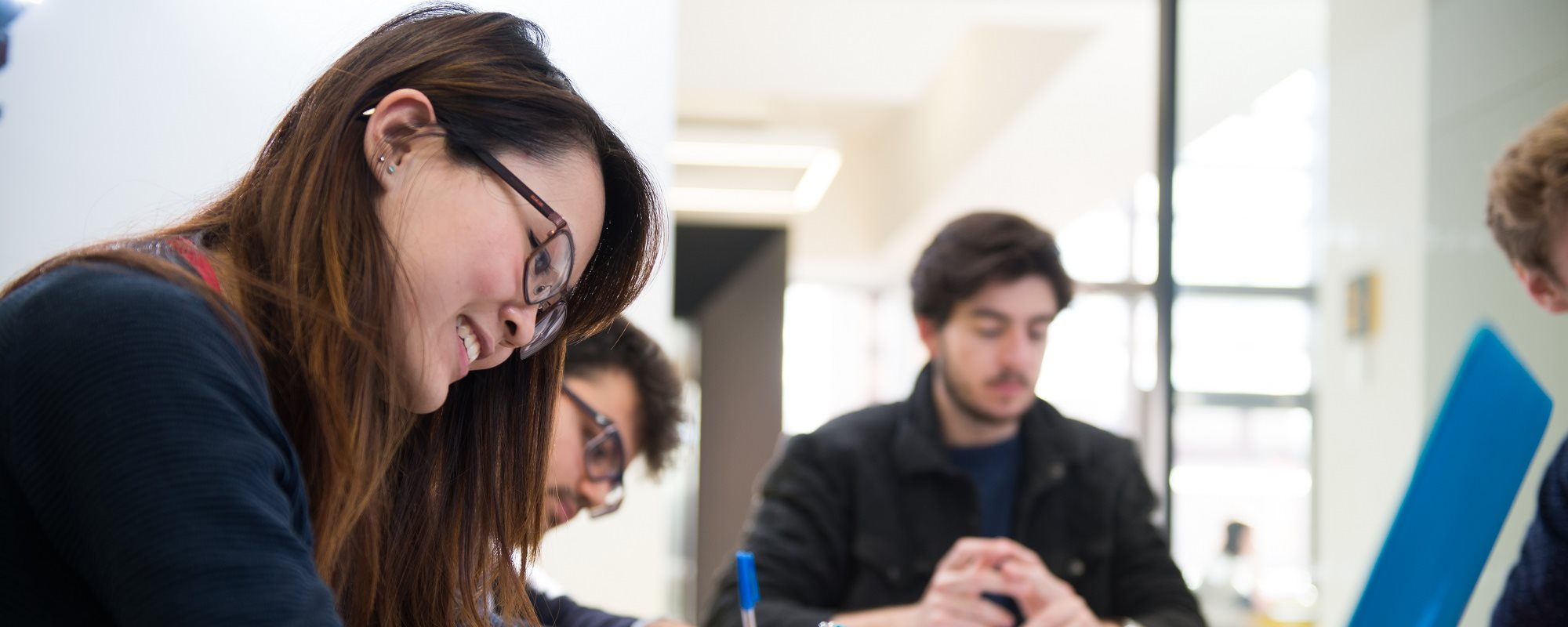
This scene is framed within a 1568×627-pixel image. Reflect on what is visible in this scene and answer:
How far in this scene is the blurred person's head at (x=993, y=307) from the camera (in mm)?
2020

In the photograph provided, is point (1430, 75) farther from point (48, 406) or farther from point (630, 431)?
point (48, 406)

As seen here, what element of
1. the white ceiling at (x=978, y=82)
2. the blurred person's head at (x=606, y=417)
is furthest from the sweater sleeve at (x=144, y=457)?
the white ceiling at (x=978, y=82)

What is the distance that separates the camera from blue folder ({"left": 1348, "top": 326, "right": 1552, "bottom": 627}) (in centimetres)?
131

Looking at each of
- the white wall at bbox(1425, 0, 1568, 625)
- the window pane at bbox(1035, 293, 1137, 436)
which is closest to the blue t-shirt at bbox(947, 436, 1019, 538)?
the white wall at bbox(1425, 0, 1568, 625)

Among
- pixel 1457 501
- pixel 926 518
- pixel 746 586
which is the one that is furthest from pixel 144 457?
pixel 926 518

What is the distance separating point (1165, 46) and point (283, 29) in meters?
2.75

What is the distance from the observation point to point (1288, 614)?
3.09 m

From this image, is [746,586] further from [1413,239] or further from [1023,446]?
[1413,239]

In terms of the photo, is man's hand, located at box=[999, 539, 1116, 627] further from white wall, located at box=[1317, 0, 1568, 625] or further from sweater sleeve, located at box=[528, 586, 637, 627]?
white wall, located at box=[1317, 0, 1568, 625]

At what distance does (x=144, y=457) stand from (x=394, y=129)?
0.28 metres

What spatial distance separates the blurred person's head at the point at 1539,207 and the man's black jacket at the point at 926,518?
690 mm

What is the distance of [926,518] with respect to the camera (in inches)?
78.8

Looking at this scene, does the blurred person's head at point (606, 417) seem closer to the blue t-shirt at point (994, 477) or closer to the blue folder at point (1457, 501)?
the blue t-shirt at point (994, 477)

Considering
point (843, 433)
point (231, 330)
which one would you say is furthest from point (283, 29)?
point (843, 433)
